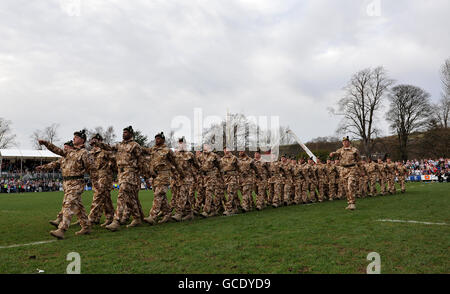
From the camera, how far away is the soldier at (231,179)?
11.3 m

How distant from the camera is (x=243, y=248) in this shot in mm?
5746

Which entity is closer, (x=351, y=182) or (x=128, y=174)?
(x=128, y=174)

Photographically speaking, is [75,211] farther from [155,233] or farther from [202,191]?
[202,191]

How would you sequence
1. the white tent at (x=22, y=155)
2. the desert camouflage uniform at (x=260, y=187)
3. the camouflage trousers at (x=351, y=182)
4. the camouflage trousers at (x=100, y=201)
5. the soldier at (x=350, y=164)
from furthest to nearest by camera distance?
A: the white tent at (x=22, y=155) < the desert camouflage uniform at (x=260, y=187) < the soldier at (x=350, y=164) < the camouflage trousers at (x=351, y=182) < the camouflage trousers at (x=100, y=201)

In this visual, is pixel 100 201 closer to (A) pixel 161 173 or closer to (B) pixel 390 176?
(A) pixel 161 173

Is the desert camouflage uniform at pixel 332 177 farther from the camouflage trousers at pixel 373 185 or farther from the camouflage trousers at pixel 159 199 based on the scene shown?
the camouflage trousers at pixel 159 199

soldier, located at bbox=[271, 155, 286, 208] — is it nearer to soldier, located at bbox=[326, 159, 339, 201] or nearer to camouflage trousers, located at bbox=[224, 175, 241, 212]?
camouflage trousers, located at bbox=[224, 175, 241, 212]

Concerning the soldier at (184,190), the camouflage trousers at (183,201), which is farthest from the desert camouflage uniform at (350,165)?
the camouflage trousers at (183,201)

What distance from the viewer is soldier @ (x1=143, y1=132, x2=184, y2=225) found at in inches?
359

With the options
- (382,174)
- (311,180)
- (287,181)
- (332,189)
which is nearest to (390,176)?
(382,174)

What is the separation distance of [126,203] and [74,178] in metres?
1.47

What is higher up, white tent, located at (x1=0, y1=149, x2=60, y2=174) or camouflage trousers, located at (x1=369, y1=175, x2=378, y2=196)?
white tent, located at (x1=0, y1=149, x2=60, y2=174)

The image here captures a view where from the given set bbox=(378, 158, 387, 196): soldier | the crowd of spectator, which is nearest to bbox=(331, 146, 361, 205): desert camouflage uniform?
bbox=(378, 158, 387, 196): soldier
